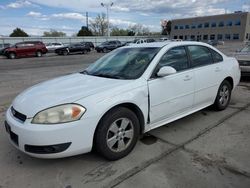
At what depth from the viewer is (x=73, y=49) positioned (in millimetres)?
31188

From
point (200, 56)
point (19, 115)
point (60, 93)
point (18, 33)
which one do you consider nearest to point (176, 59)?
point (200, 56)

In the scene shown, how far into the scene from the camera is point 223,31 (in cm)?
7444

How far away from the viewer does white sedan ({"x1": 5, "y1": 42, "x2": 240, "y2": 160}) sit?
2750mm

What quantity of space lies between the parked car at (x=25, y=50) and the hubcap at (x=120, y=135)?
25.5 metres

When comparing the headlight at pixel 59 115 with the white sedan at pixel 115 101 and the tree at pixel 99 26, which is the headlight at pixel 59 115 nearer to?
the white sedan at pixel 115 101

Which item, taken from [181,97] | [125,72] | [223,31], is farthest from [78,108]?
[223,31]

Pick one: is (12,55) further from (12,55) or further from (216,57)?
(216,57)

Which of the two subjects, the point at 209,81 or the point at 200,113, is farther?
the point at 200,113

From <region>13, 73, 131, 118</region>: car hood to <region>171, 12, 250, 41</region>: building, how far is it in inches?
3022

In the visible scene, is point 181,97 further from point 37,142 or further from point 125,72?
point 37,142

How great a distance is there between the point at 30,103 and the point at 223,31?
265ft

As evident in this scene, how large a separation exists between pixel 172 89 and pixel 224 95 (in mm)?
1899

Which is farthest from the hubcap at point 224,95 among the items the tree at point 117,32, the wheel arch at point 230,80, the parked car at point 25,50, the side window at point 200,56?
the tree at point 117,32

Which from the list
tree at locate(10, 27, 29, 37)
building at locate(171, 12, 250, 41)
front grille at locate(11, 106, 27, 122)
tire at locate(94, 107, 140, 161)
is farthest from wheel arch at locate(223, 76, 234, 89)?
building at locate(171, 12, 250, 41)
